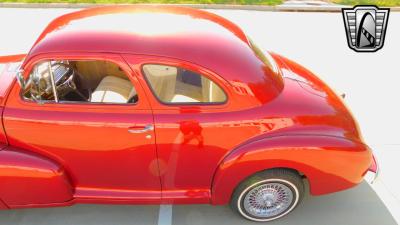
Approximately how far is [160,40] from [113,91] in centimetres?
56

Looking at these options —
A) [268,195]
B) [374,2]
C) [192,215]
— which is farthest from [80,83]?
[374,2]

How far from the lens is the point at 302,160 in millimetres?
2508

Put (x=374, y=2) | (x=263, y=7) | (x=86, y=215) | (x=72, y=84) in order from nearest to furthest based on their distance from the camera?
(x=72, y=84)
(x=86, y=215)
(x=263, y=7)
(x=374, y=2)

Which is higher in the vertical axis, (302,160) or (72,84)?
(72,84)

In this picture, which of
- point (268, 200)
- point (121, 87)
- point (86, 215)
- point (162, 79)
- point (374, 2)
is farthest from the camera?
point (374, 2)

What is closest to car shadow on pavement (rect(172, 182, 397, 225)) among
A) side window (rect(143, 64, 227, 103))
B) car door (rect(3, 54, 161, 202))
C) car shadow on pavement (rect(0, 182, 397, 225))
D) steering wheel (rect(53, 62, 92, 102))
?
car shadow on pavement (rect(0, 182, 397, 225))

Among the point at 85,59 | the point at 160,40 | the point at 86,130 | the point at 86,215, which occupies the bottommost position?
the point at 86,215

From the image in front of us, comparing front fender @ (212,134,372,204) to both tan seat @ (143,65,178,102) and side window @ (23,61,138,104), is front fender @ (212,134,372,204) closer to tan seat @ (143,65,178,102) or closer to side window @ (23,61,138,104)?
tan seat @ (143,65,178,102)

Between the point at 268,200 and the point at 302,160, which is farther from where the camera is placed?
the point at 268,200

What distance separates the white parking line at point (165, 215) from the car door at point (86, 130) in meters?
0.66

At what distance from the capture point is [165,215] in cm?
296

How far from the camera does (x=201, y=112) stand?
7.80 ft

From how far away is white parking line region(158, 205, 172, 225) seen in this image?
114 inches

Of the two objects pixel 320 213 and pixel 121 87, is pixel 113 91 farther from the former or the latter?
pixel 320 213
